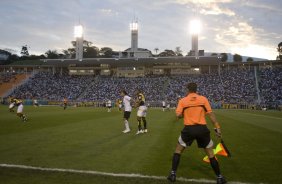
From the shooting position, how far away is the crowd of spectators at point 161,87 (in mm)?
61375

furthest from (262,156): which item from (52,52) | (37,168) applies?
(52,52)

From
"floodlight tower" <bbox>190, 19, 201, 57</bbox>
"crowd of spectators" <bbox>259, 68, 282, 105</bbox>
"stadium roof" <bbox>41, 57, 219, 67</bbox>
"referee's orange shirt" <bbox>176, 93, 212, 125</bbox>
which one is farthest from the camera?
"floodlight tower" <bbox>190, 19, 201, 57</bbox>

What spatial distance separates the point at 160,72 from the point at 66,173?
70.3 meters

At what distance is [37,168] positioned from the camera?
7.84 meters

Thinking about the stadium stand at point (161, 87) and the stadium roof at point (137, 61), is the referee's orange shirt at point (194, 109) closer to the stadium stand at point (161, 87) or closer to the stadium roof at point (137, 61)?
the stadium stand at point (161, 87)

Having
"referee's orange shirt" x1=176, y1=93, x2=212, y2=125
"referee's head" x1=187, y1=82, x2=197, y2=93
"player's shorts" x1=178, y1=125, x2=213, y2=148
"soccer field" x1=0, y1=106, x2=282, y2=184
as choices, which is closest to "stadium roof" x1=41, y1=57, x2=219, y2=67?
"soccer field" x1=0, y1=106, x2=282, y2=184

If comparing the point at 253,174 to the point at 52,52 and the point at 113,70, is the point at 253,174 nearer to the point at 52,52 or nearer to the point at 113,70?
the point at 113,70

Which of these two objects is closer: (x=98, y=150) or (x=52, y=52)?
(x=98, y=150)

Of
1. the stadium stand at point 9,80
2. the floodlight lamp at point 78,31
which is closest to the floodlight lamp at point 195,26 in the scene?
the floodlight lamp at point 78,31

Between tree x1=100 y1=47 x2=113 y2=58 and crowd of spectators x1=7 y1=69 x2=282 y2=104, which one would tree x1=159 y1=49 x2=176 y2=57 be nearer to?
tree x1=100 y1=47 x2=113 y2=58

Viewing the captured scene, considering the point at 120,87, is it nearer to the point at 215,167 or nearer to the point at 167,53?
the point at 167,53

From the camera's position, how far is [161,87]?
68688mm

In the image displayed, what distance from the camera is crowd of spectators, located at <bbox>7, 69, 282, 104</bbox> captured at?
201ft

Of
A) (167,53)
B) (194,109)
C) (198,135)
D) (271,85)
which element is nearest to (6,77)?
(271,85)
